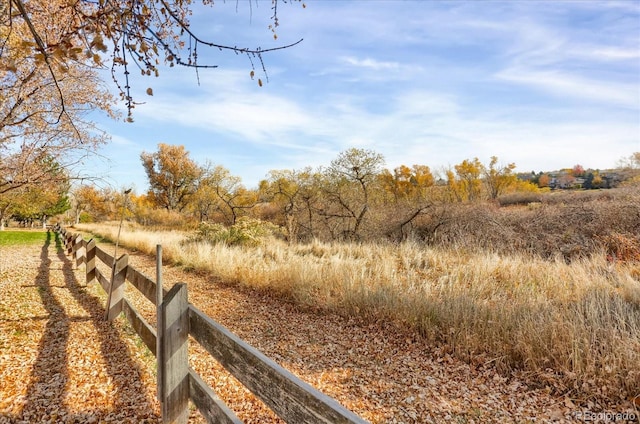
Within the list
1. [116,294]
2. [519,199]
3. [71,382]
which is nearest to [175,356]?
[71,382]

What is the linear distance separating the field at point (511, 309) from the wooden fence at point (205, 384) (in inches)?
135

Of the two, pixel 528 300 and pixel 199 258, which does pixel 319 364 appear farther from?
pixel 199 258

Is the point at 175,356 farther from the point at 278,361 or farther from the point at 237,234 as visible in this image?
the point at 237,234

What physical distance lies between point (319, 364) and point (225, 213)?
22.6 m

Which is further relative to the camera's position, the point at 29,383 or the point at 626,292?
the point at 626,292

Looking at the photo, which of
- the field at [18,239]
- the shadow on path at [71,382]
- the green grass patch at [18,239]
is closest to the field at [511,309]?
the shadow on path at [71,382]

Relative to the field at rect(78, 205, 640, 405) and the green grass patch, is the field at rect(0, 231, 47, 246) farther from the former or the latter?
the field at rect(78, 205, 640, 405)

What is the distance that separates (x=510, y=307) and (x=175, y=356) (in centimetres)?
461

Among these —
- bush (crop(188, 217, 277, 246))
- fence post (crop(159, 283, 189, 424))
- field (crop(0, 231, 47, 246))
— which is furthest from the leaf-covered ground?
field (crop(0, 231, 47, 246))

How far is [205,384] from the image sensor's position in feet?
7.75

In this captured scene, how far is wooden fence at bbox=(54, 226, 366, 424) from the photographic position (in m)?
1.44

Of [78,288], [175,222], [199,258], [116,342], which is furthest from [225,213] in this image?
[116,342]

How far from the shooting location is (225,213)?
84.2ft

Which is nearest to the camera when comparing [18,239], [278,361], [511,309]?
[278,361]
